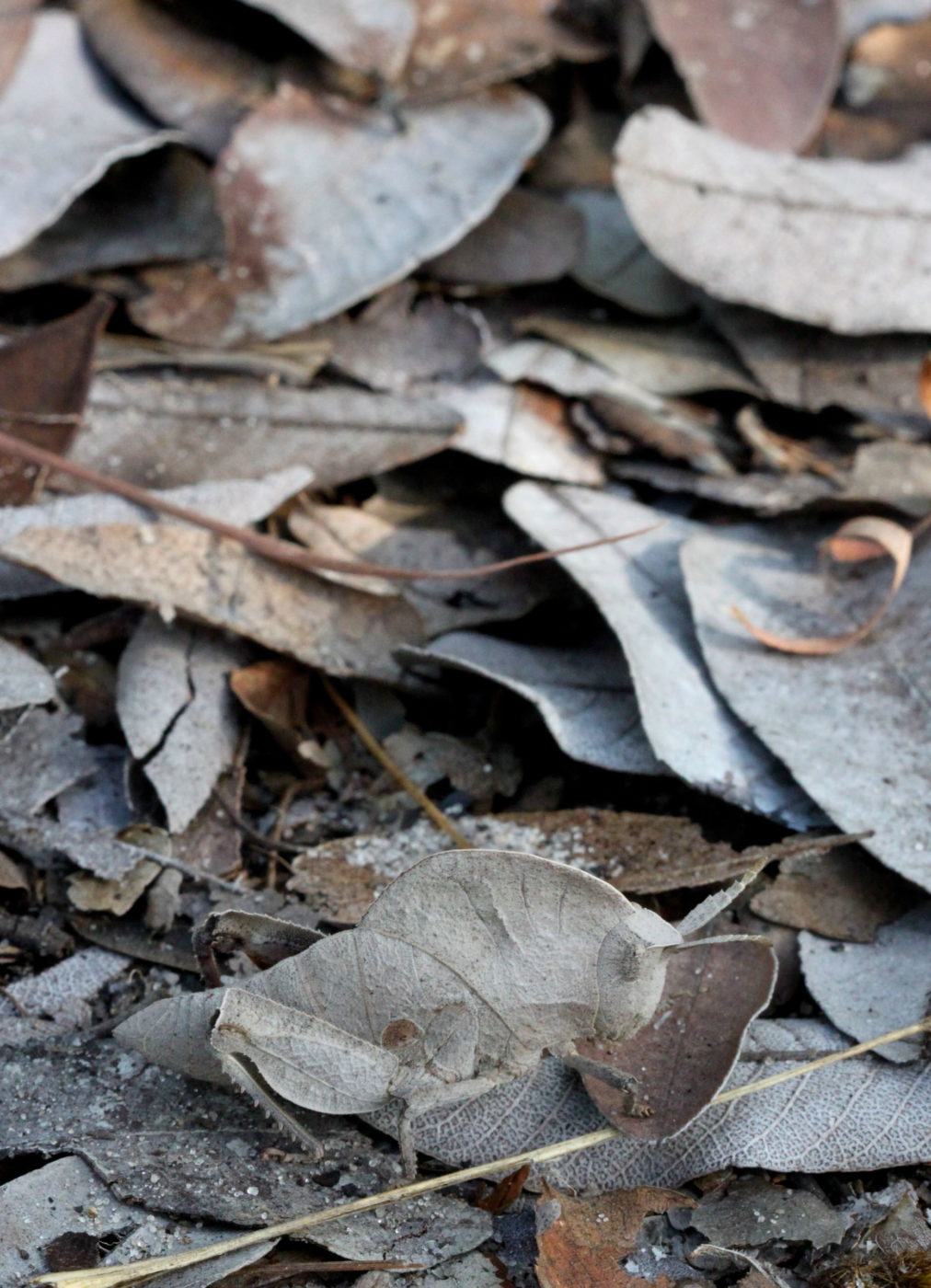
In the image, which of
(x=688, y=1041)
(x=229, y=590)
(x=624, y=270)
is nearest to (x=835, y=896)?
(x=688, y=1041)

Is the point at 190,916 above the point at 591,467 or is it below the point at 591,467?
below

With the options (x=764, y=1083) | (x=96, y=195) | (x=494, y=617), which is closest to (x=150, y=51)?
Answer: (x=96, y=195)

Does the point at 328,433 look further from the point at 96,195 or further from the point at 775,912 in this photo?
the point at 775,912

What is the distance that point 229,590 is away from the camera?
5.28 feet

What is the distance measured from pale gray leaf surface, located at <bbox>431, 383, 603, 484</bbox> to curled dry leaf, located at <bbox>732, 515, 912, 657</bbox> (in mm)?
396

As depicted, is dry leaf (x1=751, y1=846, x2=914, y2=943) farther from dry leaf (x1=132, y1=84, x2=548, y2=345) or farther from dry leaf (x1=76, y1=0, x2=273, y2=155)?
dry leaf (x1=76, y1=0, x2=273, y2=155)

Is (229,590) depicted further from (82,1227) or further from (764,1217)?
(764,1217)

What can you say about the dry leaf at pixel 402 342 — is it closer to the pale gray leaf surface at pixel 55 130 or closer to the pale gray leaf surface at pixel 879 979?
the pale gray leaf surface at pixel 55 130

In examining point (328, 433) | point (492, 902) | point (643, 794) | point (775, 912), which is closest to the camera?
point (492, 902)

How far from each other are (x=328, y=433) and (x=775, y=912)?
99 cm

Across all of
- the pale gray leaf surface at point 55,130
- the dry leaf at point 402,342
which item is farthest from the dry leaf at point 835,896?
the pale gray leaf surface at point 55,130

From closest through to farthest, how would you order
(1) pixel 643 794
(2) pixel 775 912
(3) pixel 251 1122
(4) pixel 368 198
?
(3) pixel 251 1122
(2) pixel 775 912
(1) pixel 643 794
(4) pixel 368 198

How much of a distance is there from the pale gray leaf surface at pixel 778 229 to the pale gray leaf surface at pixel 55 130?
83 cm

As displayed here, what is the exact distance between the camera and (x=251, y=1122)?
47.1 inches
